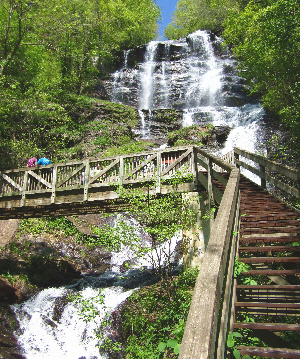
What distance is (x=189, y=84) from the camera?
32.1 metres

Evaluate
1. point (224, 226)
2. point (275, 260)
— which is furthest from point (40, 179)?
point (224, 226)

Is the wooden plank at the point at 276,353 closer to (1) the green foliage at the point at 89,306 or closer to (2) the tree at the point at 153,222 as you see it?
(2) the tree at the point at 153,222

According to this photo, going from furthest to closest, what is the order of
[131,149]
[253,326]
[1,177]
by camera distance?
[131,149] → [1,177] → [253,326]

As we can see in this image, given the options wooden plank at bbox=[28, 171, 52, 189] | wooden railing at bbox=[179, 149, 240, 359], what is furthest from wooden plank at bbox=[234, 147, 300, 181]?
wooden plank at bbox=[28, 171, 52, 189]

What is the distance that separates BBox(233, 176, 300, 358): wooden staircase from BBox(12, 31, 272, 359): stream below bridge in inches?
125

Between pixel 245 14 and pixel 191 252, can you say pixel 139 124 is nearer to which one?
pixel 245 14

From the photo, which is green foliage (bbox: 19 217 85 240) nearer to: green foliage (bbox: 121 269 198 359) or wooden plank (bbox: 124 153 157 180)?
wooden plank (bbox: 124 153 157 180)

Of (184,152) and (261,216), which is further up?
(184,152)

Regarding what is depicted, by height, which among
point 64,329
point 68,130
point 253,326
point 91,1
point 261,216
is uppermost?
point 91,1

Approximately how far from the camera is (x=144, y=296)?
8781 millimetres

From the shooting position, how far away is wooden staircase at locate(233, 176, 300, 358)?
318 cm

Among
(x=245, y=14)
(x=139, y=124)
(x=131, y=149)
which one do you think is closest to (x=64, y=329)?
(x=131, y=149)

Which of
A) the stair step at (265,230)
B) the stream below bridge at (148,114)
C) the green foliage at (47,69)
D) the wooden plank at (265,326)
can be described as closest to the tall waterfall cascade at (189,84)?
the stream below bridge at (148,114)

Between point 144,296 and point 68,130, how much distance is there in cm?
1739
